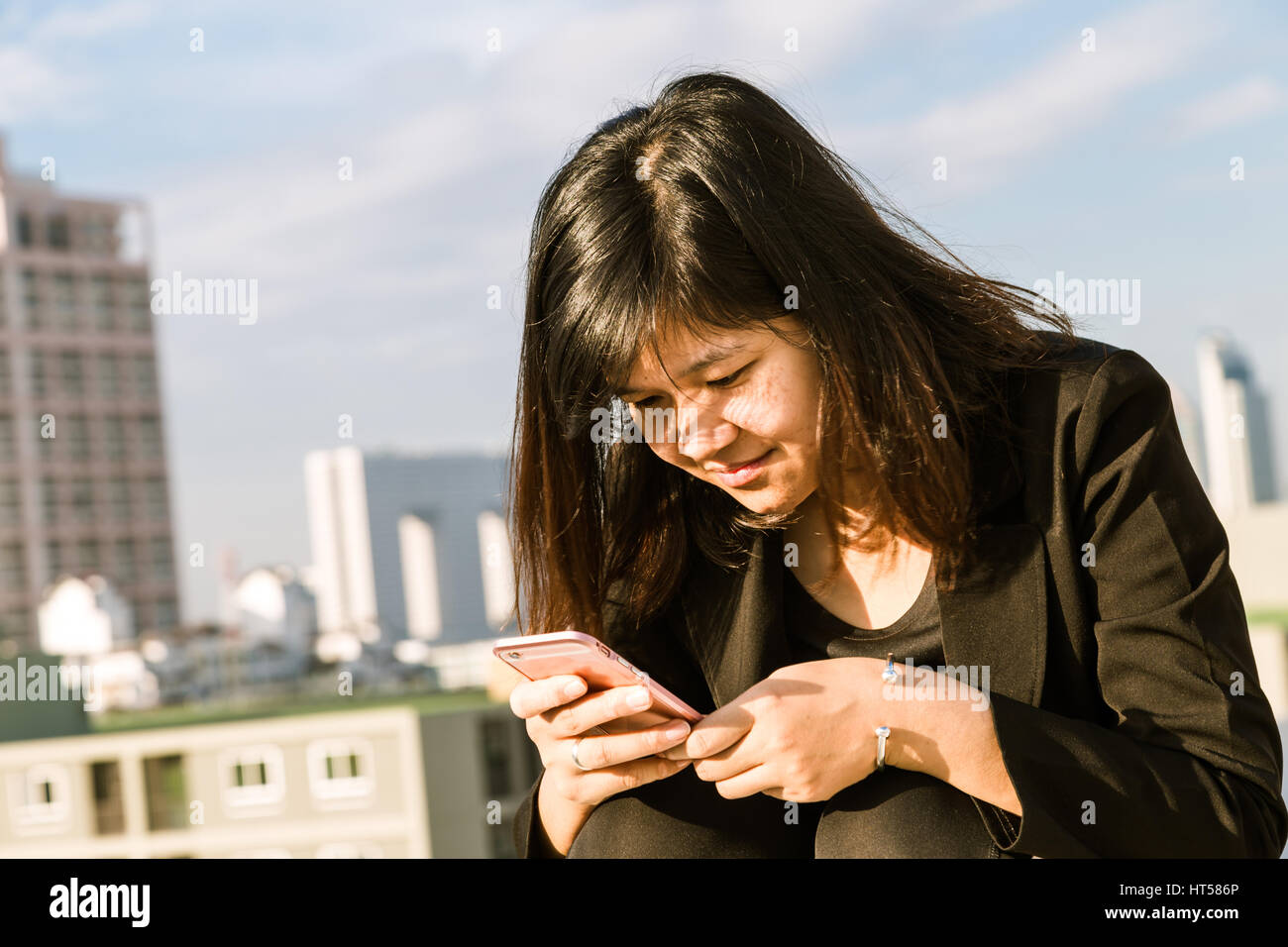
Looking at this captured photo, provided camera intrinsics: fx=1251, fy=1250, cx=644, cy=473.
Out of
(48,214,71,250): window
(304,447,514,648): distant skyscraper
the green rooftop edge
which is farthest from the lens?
(48,214,71,250): window

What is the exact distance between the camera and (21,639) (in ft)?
141

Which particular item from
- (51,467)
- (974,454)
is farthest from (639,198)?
(51,467)

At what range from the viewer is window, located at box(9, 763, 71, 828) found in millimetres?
22938

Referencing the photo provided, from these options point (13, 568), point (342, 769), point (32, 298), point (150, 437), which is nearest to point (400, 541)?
point (150, 437)

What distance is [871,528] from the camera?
1.19m

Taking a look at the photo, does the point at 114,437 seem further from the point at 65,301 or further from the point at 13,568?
the point at 13,568

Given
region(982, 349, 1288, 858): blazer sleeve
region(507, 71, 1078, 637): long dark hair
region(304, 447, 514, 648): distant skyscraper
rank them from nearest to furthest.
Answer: region(982, 349, 1288, 858): blazer sleeve < region(507, 71, 1078, 637): long dark hair < region(304, 447, 514, 648): distant skyscraper

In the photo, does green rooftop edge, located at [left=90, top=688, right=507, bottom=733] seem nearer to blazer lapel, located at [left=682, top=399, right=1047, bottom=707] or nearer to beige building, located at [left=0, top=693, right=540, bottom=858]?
beige building, located at [left=0, top=693, right=540, bottom=858]

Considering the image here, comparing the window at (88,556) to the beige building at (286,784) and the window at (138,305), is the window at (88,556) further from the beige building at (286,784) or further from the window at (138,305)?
the beige building at (286,784)

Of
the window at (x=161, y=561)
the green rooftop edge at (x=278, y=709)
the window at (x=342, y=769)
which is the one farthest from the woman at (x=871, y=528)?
the window at (x=161, y=561)

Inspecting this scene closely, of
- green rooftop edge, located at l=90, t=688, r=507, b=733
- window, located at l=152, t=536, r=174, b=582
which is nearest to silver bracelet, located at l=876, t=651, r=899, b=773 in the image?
green rooftop edge, located at l=90, t=688, r=507, b=733

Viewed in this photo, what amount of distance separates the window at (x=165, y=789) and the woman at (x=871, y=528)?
2478 centimetres

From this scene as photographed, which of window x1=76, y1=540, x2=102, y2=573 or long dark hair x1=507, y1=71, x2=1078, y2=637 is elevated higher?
long dark hair x1=507, y1=71, x2=1078, y2=637
